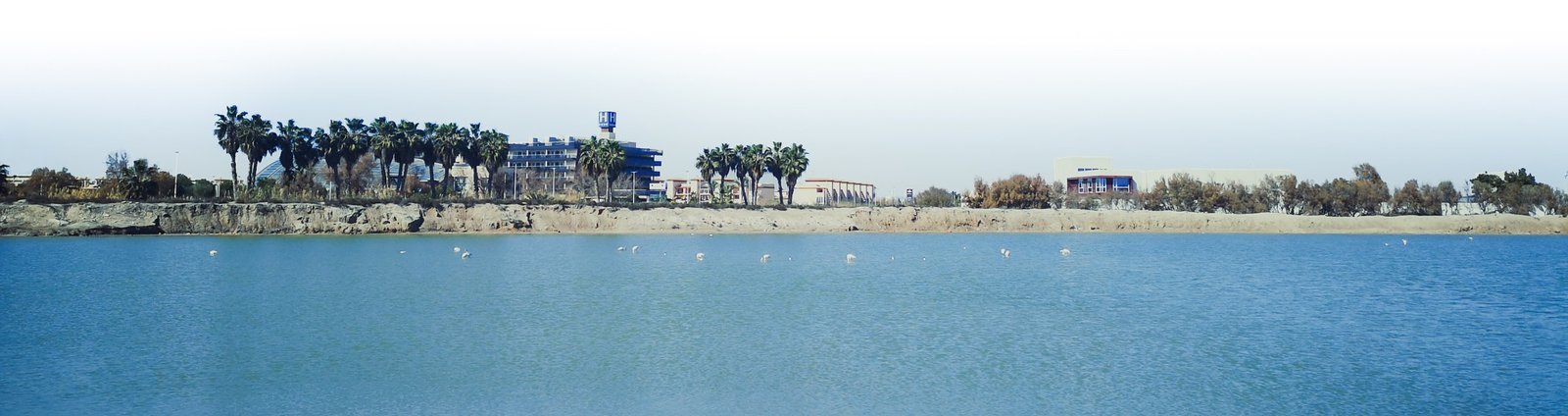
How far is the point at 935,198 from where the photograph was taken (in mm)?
152375

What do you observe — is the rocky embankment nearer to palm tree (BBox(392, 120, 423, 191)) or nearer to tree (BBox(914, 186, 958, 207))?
palm tree (BBox(392, 120, 423, 191))

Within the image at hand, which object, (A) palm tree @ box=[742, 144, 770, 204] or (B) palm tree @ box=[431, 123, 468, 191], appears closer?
(B) palm tree @ box=[431, 123, 468, 191]

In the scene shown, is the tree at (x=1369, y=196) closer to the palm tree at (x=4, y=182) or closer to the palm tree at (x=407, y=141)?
the palm tree at (x=407, y=141)

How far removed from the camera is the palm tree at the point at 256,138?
312 feet

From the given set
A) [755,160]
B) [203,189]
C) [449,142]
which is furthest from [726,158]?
[203,189]

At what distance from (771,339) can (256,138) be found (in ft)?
278

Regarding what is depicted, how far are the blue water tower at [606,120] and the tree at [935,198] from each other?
6829 centimetres

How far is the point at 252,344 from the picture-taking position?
1015 inches

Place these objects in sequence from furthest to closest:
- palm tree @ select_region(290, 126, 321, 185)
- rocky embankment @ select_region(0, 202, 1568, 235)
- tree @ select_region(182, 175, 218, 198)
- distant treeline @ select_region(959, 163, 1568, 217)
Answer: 1. distant treeline @ select_region(959, 163, 1568, 217)
2. tree @ select_region(182, 175, 218, 198)
3. palm tree @ select_region(290, 126, 321, 185)
4. rocky embankment @ select_region(0, 202, 1568, 235)

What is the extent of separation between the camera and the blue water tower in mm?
198625

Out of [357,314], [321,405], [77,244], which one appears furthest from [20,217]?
[321,405]

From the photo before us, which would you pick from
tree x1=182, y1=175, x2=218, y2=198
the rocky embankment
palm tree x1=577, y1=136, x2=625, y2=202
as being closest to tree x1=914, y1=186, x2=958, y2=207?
the rocky embankment

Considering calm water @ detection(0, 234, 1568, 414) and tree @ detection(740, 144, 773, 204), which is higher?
tree @ detection(740, 144, 773, 204)

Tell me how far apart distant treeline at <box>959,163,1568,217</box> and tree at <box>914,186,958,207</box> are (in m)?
8.51
